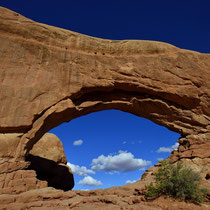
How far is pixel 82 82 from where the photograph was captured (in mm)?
13602

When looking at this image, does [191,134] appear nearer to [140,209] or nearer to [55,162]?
[140,209]

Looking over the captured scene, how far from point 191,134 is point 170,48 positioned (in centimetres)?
682

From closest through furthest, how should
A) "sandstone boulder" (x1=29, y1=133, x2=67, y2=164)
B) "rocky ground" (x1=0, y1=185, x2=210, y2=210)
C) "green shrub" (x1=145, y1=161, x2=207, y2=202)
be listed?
1. "rocky ground" (x1=0, y1=185, x2=210, y2=210)
2. "green shrub" (x1=145, y1=161, x2=207, y2=202)
3. "sandstone boulder" (x1=29, y1=133, x2=67, y2=164)

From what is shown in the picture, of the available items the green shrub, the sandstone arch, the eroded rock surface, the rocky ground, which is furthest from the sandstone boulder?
the green shrub

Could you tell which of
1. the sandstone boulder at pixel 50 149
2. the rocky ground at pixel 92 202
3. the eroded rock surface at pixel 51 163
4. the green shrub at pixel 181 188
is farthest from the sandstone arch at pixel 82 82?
the sandstone boulder at pixel 50 149

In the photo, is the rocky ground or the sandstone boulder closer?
the rocky ground

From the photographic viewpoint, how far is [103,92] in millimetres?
15062

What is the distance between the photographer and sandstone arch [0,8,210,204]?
11641mm

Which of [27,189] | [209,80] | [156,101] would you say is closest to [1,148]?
[27,189]

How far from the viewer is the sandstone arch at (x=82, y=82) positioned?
458 inches

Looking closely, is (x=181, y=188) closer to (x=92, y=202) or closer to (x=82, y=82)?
(x=92, y=202)

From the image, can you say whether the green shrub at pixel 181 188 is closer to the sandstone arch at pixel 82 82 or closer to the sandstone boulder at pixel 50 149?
the sandstone arch at pixel 82 82

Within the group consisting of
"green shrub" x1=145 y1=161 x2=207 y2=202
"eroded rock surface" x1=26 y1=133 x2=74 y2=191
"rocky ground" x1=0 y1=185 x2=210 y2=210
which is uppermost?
"eroded rock surface" x1=26 y1=133 x2=74 y2=191

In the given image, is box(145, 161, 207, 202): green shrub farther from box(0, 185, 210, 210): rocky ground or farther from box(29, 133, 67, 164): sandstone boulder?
box(29, 133, 67, 164): sandstone boulder
